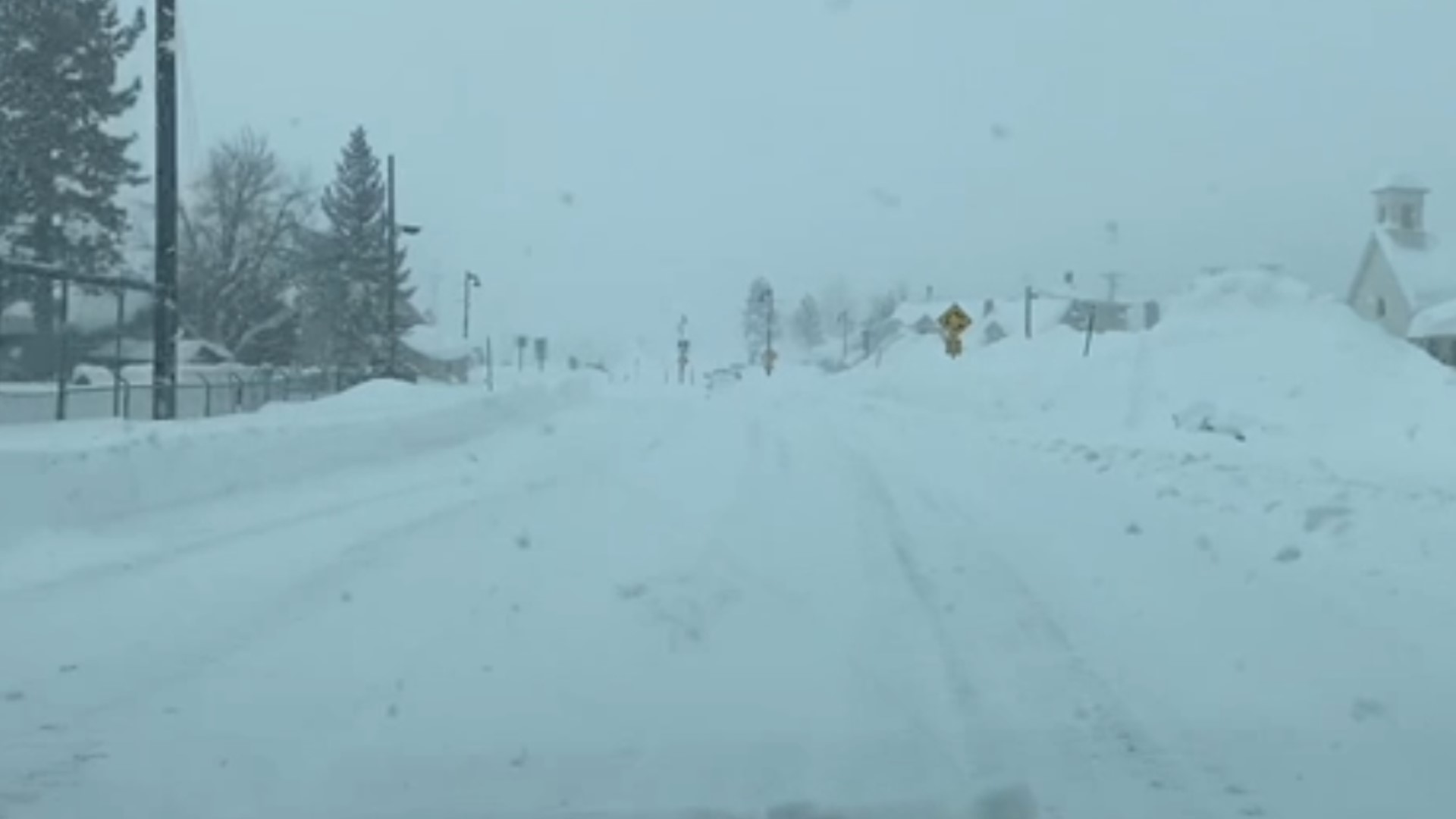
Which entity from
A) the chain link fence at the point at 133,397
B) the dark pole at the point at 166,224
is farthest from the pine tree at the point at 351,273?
the dark pole at the point at 166,224

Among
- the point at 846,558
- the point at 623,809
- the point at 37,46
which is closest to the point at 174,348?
the point at 846,558

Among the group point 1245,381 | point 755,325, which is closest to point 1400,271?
point 1245,381

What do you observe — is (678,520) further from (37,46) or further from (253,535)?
(37,46)

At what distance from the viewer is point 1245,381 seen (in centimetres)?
3447

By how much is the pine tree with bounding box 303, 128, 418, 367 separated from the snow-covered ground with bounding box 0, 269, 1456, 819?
2337 inches

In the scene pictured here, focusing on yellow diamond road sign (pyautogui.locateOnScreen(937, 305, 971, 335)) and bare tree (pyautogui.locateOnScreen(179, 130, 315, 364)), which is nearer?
yellow diamond road sign (pyautogui.locateOnScreen(937, 305, 971, 335))

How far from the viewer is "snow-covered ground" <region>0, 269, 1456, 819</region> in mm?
6855

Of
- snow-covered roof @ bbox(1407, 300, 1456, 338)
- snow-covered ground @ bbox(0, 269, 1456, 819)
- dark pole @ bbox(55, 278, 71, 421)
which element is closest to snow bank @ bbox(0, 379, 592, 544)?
snow-covered ground @ bbox(0, 269, 1456, 819)

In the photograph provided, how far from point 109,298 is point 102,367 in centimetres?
211

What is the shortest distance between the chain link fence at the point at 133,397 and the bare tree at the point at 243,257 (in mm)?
29840

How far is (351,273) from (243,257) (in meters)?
5.08

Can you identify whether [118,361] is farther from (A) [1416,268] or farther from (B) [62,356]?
(A) [1416,268]

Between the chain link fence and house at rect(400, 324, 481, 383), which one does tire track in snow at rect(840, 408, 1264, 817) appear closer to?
the chain link fence

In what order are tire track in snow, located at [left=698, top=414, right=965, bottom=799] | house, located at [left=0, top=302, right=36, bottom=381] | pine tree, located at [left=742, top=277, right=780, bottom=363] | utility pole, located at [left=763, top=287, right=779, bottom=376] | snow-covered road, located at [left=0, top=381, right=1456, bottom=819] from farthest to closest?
pine tree, located at [left=742, top=277, right=780, bottom=363] < utility pole, located at [left=763, top=287, right=779, bottom=376] < house, located at [left=0, top=302, right=36, bottom=381] < tire track in snow, located at [left=698, top=414, right=965, bottom=799] < snow-covered road, located at [left=0, top=381, right=1456, bottom=819]
